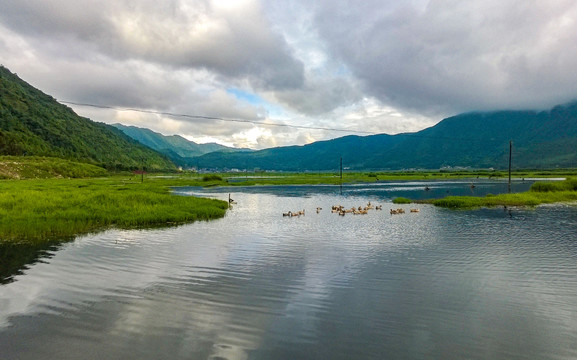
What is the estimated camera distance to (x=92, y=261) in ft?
72.6

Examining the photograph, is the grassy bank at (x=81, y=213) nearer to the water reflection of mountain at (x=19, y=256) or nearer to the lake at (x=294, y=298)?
the water reflection of mountain at (x=19, y=256)

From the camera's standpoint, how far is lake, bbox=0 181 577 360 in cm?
1159

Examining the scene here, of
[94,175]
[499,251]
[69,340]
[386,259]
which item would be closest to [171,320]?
[69,340]

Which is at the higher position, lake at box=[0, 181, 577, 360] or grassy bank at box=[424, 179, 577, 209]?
grassy bank at box=[424, 179, 577, 209]

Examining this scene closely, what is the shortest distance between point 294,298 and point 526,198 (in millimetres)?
55187

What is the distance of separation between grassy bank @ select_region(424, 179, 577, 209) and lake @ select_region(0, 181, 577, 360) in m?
24.2

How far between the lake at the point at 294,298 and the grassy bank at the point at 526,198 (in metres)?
24.2

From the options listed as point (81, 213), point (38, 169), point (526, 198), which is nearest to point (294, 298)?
point (81, 213)

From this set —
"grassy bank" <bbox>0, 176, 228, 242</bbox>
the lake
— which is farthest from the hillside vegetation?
the lake

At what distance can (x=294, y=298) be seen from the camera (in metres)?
Answer: 16.0

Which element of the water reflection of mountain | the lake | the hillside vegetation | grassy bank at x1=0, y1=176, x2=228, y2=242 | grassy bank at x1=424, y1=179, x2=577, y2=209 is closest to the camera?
the lake

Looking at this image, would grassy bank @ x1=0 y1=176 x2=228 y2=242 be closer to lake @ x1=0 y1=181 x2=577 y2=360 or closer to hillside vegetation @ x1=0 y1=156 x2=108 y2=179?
lake @ x1=0 y1=181 x2=577 y2=360

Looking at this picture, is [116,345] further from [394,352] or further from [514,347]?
[514,347]

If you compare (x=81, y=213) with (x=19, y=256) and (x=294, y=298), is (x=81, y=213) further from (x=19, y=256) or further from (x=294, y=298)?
(x=294, y=298)
